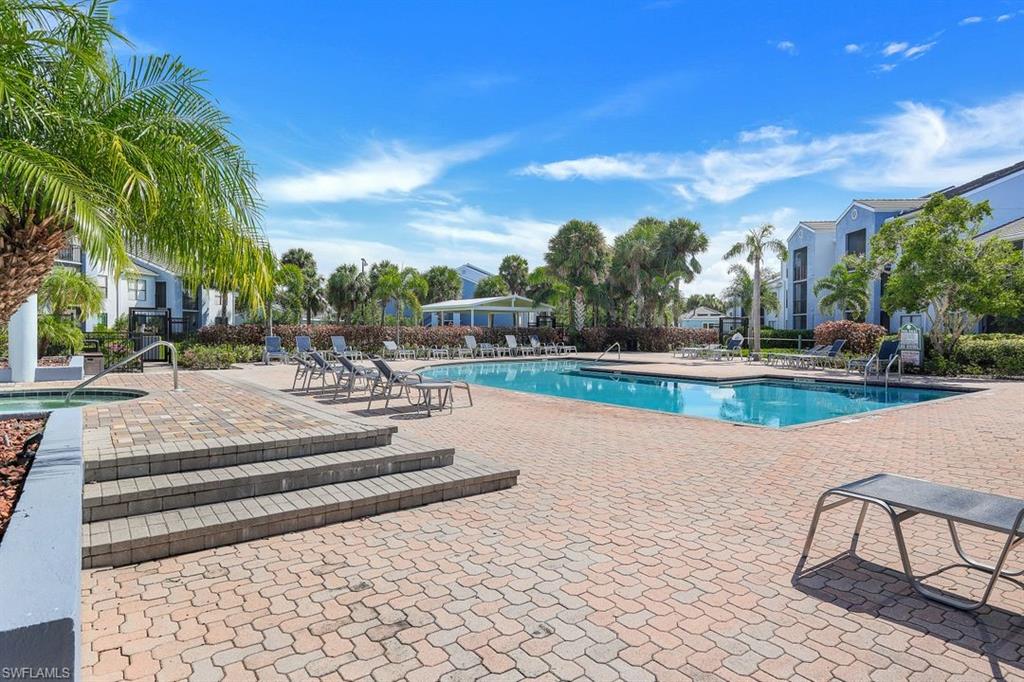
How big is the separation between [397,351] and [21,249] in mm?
20657

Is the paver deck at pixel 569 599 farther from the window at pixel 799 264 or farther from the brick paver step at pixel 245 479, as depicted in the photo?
the window at pixel 799 264

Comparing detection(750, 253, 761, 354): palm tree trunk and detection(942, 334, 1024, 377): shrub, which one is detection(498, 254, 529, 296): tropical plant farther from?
detection(942, 334, 1024, 377): shrub

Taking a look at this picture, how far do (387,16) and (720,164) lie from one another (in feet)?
45.2

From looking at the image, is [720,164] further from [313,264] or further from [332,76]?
[313,264]

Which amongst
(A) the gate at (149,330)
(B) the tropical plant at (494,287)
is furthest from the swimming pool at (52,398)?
(B) the tropical plant at (494,287)

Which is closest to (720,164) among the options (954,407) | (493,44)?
(493,44)

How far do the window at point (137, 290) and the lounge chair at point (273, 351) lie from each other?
18328 mm

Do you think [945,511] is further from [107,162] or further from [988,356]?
[988,356]

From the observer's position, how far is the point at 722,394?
15477 mm

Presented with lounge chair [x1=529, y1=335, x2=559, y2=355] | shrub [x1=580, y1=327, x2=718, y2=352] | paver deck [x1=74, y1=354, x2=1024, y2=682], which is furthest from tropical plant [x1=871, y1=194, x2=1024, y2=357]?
lounge chair [x1=529, y1=335, x2=559, y2=355]

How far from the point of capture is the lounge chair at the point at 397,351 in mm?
24594

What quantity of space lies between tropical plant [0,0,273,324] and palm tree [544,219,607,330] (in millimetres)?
25777

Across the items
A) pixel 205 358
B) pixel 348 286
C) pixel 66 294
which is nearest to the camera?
pixel 66 294

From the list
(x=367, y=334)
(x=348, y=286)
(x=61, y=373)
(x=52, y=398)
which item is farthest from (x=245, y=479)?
(x=348, y=286)
